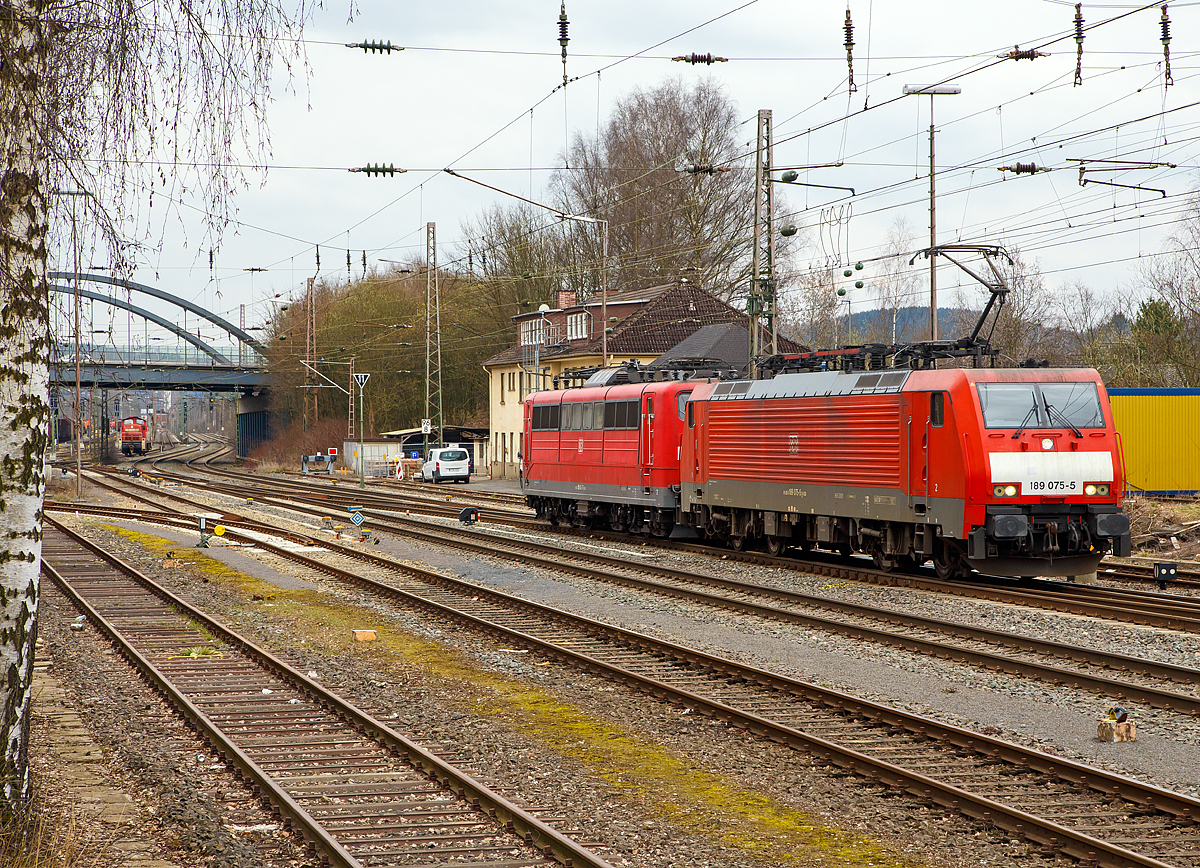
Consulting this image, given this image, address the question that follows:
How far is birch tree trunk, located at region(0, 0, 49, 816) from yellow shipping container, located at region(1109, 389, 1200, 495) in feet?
89.5

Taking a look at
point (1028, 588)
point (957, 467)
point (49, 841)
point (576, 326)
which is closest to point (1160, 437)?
point (1028, 588)

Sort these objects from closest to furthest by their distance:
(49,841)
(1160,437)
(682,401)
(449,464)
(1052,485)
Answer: (49,841)
(1052,485)
(682,401)
(1160,437)
(449,464)

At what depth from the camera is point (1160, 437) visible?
97.0 feet

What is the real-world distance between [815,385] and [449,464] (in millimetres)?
36640

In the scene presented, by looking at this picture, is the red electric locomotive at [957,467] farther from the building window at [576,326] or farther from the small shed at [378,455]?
the small shed at [378,455]

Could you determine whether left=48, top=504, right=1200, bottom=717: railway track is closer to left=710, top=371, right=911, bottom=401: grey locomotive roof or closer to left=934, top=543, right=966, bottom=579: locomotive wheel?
left=934, top=543, right=966, bottom=579: locomotive wheel

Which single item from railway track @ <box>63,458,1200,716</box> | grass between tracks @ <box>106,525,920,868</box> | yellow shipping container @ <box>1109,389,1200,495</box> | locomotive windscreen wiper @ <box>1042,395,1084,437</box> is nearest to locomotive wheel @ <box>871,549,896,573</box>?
railway track @ <box>63,458,1200,716</box>

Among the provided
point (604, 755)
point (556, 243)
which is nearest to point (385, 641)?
point (604, 755)

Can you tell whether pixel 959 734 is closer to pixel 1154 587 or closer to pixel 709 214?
pixel 1154 587

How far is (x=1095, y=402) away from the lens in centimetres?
1750

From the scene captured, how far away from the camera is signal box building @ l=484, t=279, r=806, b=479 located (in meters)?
50.5

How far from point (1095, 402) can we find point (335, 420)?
64.6 metres

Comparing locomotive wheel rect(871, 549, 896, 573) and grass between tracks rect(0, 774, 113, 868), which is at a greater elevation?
locomotive wheel rect(871, 549, 896, 573)

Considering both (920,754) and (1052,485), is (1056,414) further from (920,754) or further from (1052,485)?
(920,754)
